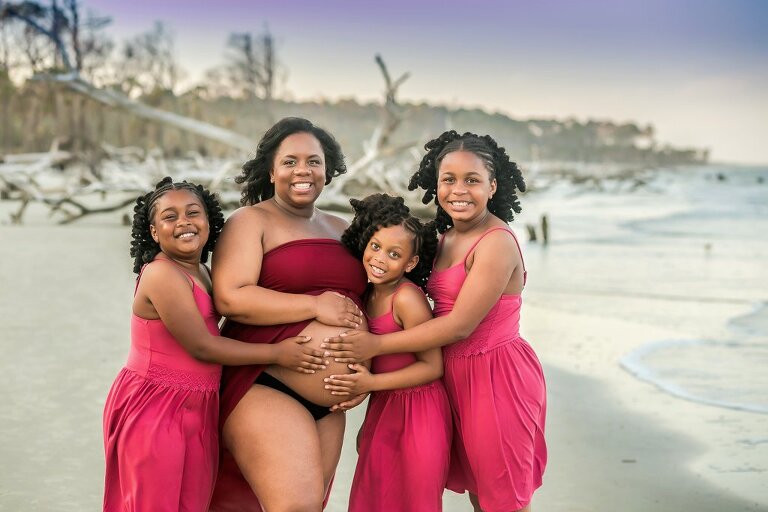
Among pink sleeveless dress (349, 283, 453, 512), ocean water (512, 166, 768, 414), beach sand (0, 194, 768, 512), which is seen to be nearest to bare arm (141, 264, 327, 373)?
pink sleeveless dress (349, 283, 453, 512)

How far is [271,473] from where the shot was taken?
3.21 metres

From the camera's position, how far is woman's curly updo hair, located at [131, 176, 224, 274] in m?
3.38

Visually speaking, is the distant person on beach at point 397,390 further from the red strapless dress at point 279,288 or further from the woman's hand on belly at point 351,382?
the red strapless dress at point 279,288

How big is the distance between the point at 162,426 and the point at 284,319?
1.93 ft

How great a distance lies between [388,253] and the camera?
134 inches

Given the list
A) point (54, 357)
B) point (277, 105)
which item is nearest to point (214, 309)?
point (54, 357)

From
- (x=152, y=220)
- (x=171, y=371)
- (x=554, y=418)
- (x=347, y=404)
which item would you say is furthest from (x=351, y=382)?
(x=554, y=418)

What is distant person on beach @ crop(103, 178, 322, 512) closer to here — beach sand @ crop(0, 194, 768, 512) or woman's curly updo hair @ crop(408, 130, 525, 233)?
woman's curly updo hair @ crop(408, 130, 525, 233)

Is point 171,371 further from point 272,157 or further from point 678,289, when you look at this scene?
point 678,289

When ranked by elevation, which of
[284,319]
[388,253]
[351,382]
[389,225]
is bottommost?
[351,382]

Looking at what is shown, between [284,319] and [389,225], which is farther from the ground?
[389,225]

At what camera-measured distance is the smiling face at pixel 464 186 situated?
3.49 m

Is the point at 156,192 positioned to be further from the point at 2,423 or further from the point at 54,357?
the point at 54,357

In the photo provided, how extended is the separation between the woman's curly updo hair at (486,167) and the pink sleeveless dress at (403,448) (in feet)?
2.32
